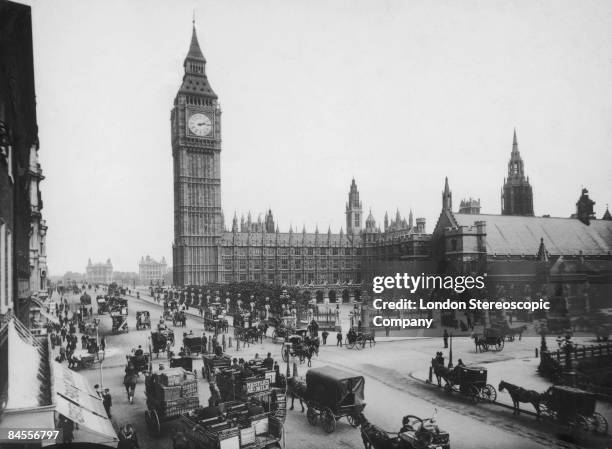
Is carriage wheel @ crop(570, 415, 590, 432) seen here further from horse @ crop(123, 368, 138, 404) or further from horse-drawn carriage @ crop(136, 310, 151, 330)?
horse-drawn carriage @ crop(136, 310, 151, 330)

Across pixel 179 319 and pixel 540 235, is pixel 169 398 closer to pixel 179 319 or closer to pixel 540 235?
pixel 179 319

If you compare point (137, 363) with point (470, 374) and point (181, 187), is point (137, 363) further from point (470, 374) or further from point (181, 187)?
point (181, 187)

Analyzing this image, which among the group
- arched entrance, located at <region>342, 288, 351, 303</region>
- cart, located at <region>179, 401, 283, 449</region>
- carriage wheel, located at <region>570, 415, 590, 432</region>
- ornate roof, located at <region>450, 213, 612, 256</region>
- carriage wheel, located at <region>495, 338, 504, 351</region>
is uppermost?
ornate roof, located at <region>450, 213, 612, 256</region>

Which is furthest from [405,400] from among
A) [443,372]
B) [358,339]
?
[358,339]

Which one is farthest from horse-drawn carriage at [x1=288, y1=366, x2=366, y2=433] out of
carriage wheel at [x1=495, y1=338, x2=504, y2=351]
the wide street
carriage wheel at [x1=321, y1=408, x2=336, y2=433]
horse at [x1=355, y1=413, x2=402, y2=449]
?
carriage wheel at [x1=495, y1=338, x2=504, y2=351]

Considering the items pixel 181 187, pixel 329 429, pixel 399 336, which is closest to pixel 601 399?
pixel 329 429

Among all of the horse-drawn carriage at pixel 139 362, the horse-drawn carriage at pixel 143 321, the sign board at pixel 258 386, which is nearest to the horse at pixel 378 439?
the sign board at pixel 258 386
